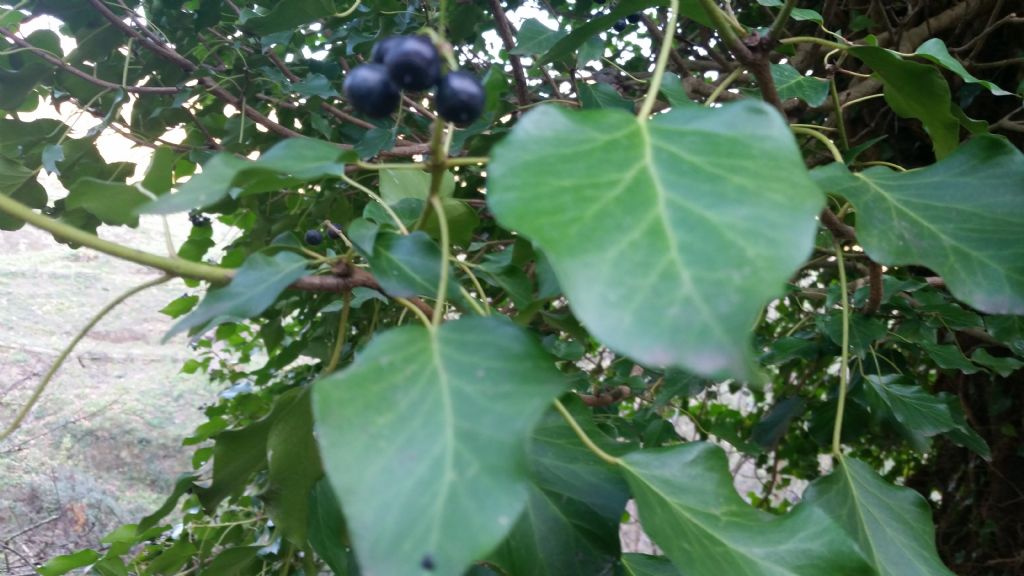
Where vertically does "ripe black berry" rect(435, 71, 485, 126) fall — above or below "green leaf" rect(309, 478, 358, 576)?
Result: above

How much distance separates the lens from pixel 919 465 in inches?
83.5

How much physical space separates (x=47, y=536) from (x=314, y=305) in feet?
5.66

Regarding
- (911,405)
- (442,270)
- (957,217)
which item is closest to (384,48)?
(442,270)

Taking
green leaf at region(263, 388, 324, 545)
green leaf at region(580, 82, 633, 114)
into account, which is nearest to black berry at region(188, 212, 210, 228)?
green leaf at region(580, 82, 633, 114)

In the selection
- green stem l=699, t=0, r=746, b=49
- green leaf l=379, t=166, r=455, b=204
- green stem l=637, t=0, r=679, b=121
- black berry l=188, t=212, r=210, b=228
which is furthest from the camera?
black berry l=188, t=212, r=210, b=228

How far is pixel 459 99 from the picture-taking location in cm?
39

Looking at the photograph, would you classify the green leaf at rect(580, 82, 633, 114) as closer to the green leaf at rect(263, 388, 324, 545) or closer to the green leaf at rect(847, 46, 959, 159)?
the green leaf at rect(847, 46, 959, 159)

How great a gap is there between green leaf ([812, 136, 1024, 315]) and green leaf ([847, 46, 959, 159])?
0.48 feet

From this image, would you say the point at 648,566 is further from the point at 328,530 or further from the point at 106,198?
the point at 106,198

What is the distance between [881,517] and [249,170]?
0.51 meters

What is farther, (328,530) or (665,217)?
(328,530)

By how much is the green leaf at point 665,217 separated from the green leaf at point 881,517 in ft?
1.08

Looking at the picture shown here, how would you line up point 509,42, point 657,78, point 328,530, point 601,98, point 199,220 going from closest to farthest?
point 657,78 → point 328,530 → point 601,98 → point 509,42 → point 199,220

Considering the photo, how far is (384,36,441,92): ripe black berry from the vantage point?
0.41 metres
